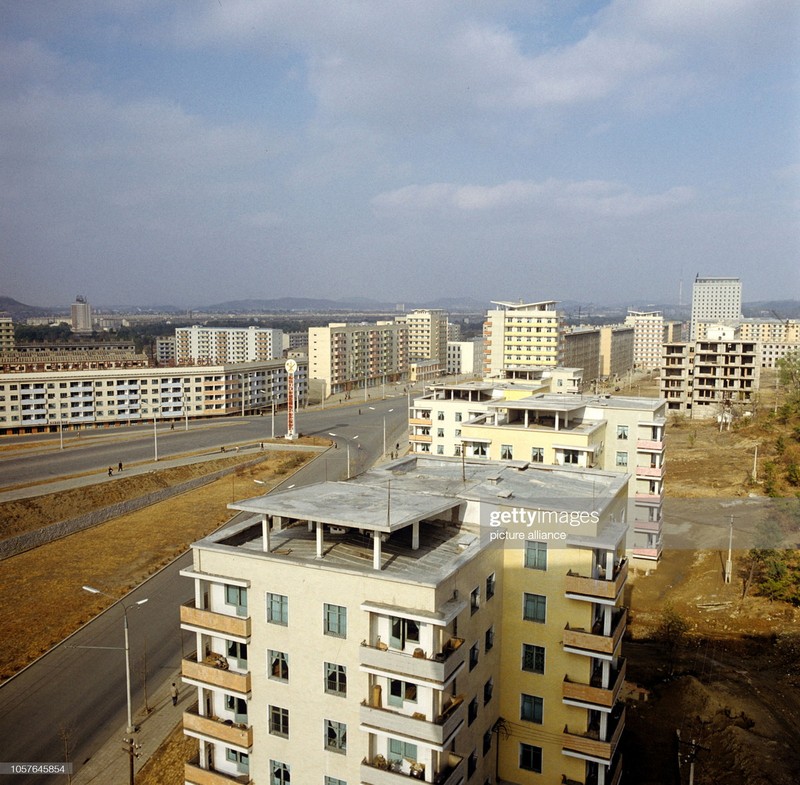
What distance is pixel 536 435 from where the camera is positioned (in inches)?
912

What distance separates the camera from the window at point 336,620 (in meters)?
11.1

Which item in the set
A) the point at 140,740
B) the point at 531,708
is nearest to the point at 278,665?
the point at 531,708

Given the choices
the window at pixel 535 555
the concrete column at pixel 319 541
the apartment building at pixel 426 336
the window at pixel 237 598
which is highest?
the apartment building at pixel 426 336

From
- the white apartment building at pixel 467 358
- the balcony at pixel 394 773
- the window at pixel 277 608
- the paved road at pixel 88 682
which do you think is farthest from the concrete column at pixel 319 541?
the white apartment building at pixel 467 358

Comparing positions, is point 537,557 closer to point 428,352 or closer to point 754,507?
point 754,507

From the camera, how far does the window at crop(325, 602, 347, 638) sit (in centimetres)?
1110

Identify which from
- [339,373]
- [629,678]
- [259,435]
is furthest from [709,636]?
[339,373]

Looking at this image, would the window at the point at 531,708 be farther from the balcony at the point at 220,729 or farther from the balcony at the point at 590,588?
the balcony at the point at 220,729

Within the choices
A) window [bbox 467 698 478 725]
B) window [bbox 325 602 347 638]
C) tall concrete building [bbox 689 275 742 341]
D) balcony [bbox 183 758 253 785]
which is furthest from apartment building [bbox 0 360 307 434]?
tall concrete building [bbox 689 275 742 341]

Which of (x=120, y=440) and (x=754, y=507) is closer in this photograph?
(x=754, y=507)

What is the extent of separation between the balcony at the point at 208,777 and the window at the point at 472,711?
4.03 meters

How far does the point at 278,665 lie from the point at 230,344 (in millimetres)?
107875

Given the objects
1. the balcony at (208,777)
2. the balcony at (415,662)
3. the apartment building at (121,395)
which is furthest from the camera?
the apartment building at (121,395)

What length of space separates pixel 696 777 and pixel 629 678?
433 centimetres
